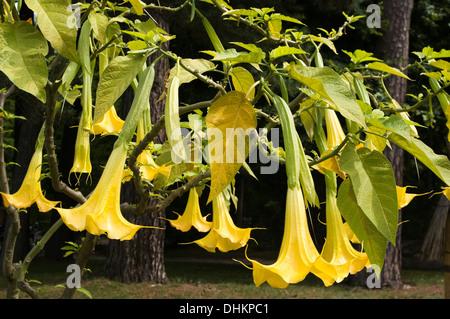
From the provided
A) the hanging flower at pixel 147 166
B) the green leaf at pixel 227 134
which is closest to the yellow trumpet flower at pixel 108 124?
the hanging flower at pixel 147 166

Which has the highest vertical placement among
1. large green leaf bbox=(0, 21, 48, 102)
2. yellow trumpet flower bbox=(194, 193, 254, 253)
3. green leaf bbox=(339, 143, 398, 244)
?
large green leaf bbox=(0, 21, 48, 102)

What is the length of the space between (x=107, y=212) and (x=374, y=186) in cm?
31

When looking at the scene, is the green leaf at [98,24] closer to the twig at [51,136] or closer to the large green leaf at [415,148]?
the twig at [51,136]

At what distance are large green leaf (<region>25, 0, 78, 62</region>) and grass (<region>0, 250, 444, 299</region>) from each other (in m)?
3.61

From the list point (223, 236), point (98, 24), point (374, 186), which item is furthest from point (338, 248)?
point (98, 24)

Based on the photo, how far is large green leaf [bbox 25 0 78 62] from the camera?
1.87 feet

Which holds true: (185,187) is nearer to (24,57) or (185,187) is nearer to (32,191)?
(32,191)

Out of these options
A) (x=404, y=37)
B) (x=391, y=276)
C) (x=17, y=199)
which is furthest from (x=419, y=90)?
(x=17, y=199)

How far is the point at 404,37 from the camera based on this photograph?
5059 mm

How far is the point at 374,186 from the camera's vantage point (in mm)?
558

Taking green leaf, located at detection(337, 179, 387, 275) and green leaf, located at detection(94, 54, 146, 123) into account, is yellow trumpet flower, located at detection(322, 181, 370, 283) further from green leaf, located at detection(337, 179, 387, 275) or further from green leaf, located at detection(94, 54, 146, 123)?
green leaf, located at detection(94, 54, 146, 123)

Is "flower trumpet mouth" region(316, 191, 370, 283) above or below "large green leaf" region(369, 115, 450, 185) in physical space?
below

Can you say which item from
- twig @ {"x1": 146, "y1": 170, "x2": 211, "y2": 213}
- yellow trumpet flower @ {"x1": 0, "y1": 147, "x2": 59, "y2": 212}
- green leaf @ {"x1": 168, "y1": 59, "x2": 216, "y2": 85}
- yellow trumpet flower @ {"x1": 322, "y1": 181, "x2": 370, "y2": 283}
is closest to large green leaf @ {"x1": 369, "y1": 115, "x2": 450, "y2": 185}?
yellow trumpet flower @ {"x1": 322, "y1": 181, "x2": 370, "y2": 283}

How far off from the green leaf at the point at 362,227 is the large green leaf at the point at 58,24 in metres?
0.37
